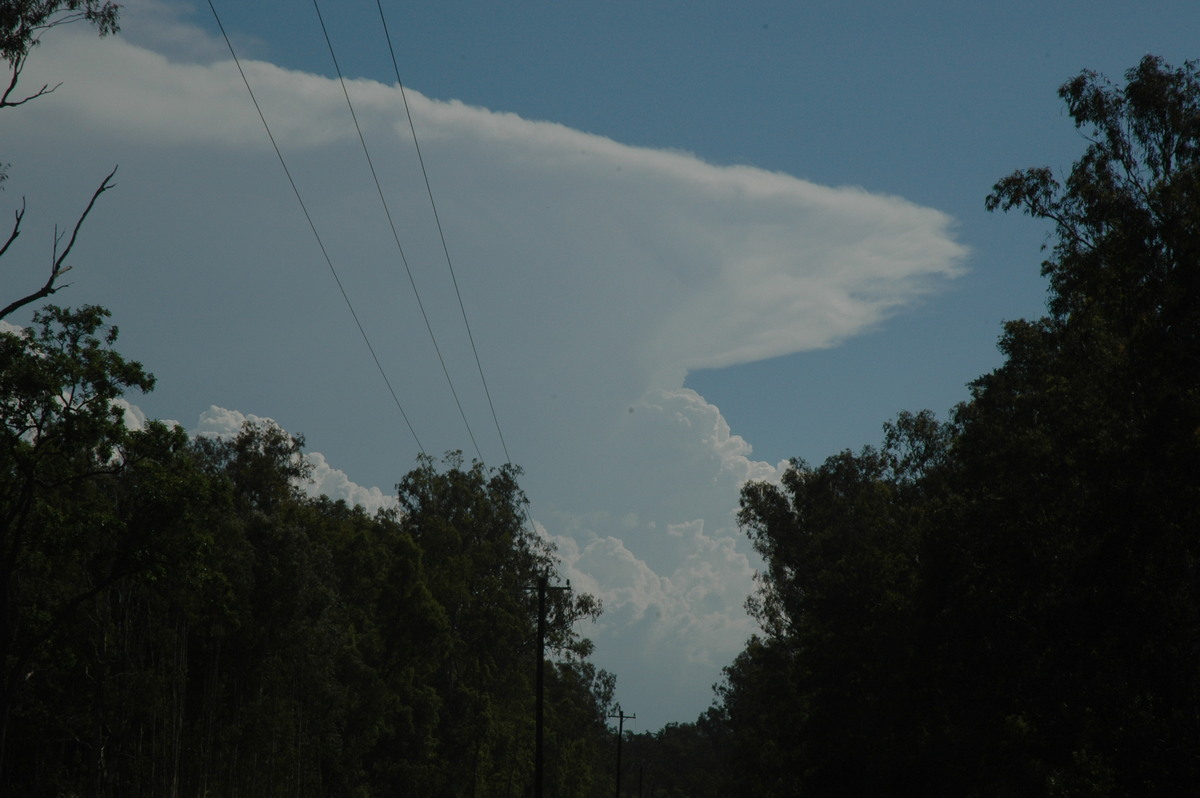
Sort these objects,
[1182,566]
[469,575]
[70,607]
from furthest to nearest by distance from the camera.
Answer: [469,575] < [70,607] < [1182,566]

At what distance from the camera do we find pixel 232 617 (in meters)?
37.2

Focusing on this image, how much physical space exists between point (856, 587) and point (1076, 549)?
19.4 meters

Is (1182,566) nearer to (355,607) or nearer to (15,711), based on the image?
(15,711)

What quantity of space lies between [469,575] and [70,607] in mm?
37423

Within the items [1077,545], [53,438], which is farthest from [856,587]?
[53,438]

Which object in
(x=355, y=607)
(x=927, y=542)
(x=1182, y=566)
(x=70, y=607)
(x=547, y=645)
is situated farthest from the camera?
(x=547, y=645)

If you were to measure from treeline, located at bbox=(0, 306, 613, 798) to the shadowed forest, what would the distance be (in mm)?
115

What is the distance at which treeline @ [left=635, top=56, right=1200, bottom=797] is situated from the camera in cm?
2092

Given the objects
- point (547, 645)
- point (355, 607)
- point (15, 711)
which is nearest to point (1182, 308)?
point (15, 711)

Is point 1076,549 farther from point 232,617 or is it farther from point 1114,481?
point 232,617

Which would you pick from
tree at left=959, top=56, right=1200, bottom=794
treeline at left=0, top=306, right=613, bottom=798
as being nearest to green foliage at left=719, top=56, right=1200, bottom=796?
tree at left=959, top=56, right=1200, bottom=794

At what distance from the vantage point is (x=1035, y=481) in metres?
27.7

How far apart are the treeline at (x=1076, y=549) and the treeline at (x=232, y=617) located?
18.6m

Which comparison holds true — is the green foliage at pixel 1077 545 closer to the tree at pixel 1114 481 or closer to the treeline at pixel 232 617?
the tree at pixel 1114 481
